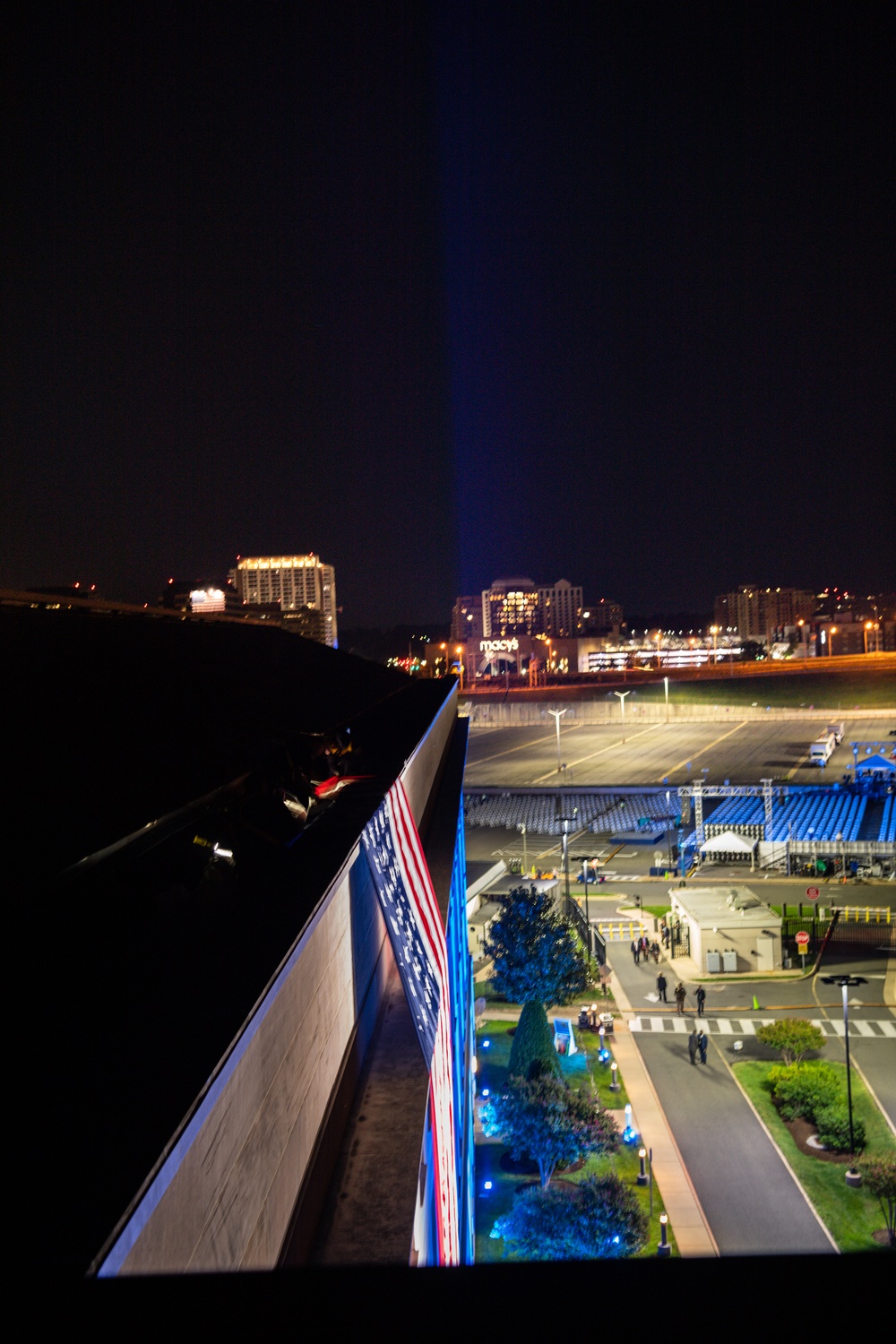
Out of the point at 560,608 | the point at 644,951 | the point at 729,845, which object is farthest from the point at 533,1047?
the point at 560,608

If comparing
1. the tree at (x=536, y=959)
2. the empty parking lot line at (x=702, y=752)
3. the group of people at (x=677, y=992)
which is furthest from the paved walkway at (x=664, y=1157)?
the empty parking lot line at (x=702, y=752)

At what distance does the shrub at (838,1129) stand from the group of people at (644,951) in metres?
6.14

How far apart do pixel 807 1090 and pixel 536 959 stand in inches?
169

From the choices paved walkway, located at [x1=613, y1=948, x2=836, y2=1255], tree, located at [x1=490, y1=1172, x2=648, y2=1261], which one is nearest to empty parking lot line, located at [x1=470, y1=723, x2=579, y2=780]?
paved walkway, located at [x1=613, y1=948, x2=836, y2=1255]

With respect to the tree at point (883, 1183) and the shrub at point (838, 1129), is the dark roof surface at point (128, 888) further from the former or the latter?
the shrub at point (838, 1129)

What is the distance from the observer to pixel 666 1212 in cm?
871

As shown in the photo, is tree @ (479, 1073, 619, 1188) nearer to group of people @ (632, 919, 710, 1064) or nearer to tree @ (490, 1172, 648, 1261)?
tree @ (490, 1172, 648, 1261)

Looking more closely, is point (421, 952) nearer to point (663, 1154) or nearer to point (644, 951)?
point (663, 1154)

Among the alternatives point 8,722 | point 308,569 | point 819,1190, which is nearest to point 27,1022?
point 8,722

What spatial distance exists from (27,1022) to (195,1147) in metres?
0.37

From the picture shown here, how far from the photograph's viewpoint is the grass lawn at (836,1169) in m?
8.40

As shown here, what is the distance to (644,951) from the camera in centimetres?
1645

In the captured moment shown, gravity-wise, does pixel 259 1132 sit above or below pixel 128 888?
below

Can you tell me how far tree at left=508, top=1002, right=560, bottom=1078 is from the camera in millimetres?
10758
